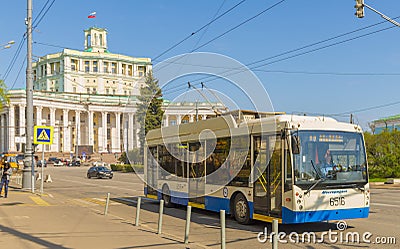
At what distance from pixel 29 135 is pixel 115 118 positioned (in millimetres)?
103963

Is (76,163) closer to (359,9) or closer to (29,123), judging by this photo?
(29,123)

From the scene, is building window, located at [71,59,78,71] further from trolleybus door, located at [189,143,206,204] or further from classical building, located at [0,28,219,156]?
trolleybus door, located at [189,143,206,204]

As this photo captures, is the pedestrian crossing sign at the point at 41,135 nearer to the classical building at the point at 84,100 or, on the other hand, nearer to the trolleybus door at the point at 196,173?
the trolleybus door at the point at 196,173

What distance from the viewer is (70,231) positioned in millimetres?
11953

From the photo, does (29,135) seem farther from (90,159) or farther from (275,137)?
(90,159)

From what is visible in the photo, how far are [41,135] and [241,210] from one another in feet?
44.8

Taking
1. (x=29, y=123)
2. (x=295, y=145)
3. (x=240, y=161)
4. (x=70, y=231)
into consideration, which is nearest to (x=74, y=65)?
(x=29, y=123)

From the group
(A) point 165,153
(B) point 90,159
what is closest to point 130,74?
(B) point 90,159

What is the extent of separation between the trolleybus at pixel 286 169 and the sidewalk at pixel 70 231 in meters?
2.86

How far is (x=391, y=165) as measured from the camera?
39062mm

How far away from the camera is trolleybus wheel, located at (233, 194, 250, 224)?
13546 mm

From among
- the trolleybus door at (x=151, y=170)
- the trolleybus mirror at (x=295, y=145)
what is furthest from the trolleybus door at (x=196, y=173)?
the trolleybus mirror at (x=295, y=145)

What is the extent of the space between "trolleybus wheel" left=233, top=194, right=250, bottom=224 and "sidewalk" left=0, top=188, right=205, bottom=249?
2.70 meters

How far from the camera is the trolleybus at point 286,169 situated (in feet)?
38.9
